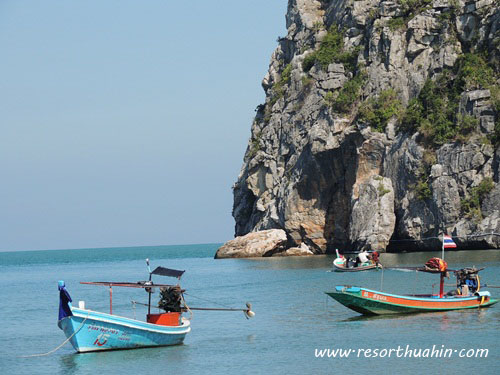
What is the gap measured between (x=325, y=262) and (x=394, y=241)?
10783 mm

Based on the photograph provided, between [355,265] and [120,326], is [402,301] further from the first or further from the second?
[355,265]

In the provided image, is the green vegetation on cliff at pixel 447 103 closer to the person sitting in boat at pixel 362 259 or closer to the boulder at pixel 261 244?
the boulder at pixel 261 244

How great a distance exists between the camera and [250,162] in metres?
120

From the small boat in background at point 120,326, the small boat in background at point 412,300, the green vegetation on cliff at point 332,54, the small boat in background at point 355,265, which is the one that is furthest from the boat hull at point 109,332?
the green vegetation on cliff at point 332,54

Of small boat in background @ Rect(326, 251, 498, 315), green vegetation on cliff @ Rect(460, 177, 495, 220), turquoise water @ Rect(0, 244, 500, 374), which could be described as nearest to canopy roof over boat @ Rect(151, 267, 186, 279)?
turquoise water @ Rect(0, 244, 500, 374)

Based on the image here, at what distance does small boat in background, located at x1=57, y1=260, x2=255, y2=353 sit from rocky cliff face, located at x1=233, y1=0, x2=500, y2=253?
1942 inches

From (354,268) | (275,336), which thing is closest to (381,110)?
(354,268)

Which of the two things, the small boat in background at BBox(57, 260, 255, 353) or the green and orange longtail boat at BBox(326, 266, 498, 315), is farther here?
the green and orange longtail boat at BBox(326, 266, 498, 315)

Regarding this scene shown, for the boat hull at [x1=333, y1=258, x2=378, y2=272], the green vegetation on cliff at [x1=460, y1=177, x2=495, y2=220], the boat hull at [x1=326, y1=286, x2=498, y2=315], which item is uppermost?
the green vegetation on cliff at [x1=460, y1=177, x2=495, y2=220]

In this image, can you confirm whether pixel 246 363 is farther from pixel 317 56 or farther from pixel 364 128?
pixel 317 56

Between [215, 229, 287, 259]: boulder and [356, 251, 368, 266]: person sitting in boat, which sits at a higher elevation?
[215, 229, 287, 259]: boulder

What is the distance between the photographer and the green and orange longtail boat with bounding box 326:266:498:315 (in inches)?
1640

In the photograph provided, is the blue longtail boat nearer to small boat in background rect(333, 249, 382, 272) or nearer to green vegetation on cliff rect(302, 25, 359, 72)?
small boat in background rect(333, 249, 382, 272)

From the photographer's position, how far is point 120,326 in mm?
33906
